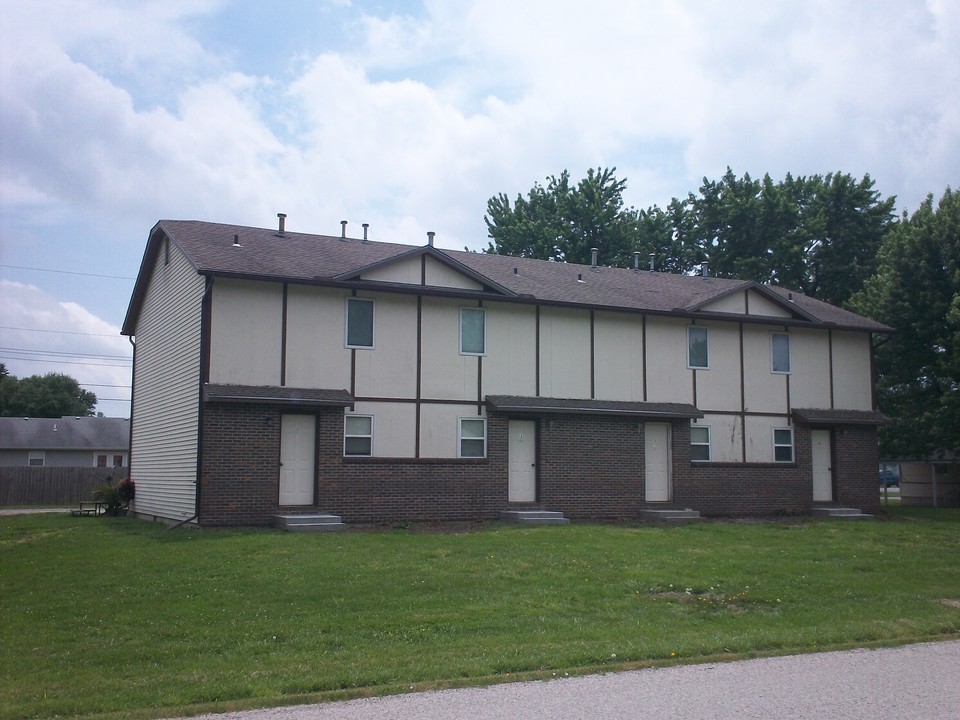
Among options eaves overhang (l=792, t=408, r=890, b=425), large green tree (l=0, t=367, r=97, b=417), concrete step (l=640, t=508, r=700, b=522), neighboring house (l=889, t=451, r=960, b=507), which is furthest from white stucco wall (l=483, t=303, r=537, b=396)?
large green tree (l=0, t=367, r=97, b=417)

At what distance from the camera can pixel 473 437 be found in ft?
76.4

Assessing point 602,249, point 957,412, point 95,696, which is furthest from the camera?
point 602,249

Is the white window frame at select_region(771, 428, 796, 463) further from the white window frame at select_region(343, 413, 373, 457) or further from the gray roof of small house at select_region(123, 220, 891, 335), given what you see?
the white window frame at select_region(343, 413, 373, 457)

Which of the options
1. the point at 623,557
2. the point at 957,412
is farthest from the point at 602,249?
the point at 623,557

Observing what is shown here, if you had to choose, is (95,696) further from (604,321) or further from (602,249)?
(602,249)

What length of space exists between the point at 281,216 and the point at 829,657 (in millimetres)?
19531

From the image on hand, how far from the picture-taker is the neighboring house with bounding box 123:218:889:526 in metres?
21.2

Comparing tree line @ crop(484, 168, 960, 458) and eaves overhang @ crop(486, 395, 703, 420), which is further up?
tree line @ crop(484, 168, 960, 458)

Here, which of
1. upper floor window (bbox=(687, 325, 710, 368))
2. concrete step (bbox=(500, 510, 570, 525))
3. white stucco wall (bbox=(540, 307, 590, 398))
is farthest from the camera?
upper floor window (bbox=(687, 325, 710, 368))

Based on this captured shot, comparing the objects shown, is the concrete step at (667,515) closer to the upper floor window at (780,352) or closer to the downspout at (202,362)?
the upper floor window at (780,352)

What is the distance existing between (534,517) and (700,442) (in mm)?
5777

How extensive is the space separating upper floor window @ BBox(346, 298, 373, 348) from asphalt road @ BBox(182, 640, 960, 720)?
1416 cm

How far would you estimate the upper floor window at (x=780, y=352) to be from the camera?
27156mm

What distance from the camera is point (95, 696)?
320 inches
